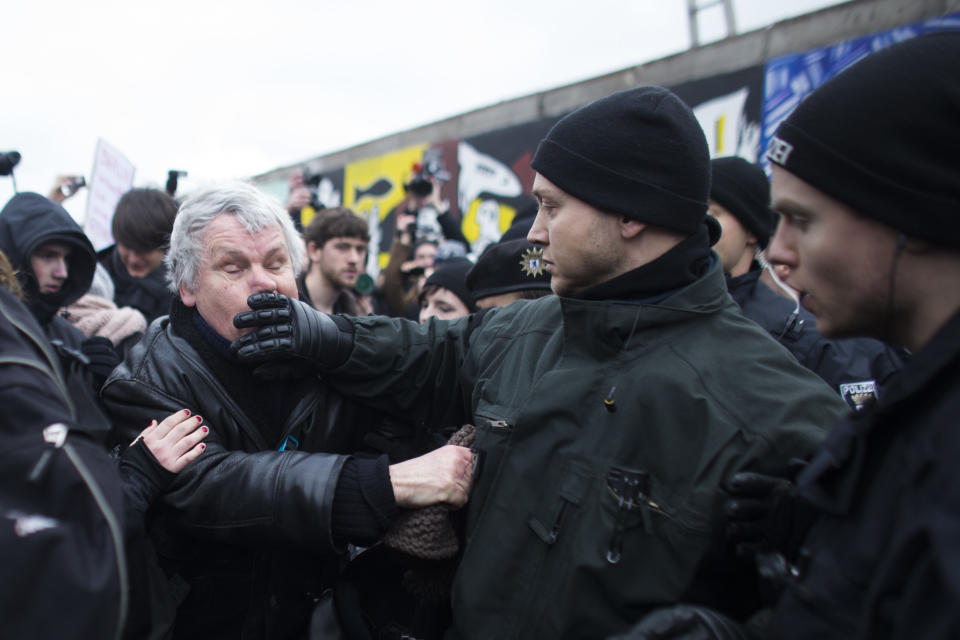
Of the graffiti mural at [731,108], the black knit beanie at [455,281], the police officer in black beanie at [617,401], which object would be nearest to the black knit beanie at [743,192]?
the police officer in black beanie at [617,401]

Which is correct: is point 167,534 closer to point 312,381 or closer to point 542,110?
point 312,381

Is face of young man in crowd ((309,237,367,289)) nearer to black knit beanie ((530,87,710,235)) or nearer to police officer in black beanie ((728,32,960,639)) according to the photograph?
black knit beanie ((530,87,710,235))

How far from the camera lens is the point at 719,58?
22.9 feet

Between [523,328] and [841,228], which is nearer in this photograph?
[841,228]

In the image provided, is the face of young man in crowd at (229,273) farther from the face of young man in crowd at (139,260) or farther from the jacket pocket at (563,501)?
the face of young man in crowd at (139,260)

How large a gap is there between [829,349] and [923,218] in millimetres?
1688

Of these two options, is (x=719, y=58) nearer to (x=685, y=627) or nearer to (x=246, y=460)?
(x=246, y=460)

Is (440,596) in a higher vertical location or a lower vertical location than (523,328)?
lower

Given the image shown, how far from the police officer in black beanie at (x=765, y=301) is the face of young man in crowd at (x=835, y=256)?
1.25m

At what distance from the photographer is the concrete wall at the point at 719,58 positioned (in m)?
5.78

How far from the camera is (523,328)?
2.02 m

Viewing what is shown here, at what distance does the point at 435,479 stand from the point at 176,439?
29.4 inches

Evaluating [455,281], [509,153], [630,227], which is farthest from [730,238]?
[509,153]

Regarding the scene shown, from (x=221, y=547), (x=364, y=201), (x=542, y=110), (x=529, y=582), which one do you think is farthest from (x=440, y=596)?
(x=364, y=201)
